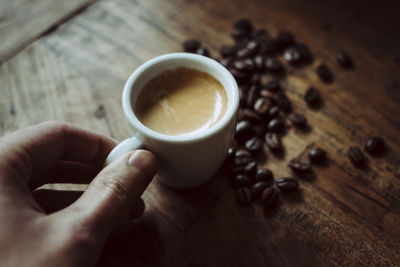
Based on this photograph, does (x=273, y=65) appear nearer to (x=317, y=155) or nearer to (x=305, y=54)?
(x=305, y=54)

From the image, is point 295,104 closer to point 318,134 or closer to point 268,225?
point 318,134

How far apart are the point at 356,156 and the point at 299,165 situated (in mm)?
203

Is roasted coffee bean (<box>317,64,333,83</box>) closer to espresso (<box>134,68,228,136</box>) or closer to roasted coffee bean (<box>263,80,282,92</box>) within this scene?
roasted coffee bean (<box>263,80,282,92</box>)

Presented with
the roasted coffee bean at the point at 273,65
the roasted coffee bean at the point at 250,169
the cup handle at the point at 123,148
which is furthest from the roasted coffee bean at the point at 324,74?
the cup handle at the point at 123,148

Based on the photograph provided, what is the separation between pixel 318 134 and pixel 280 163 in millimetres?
191

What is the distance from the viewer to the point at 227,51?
4.40 feet

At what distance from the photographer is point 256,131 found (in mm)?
1163

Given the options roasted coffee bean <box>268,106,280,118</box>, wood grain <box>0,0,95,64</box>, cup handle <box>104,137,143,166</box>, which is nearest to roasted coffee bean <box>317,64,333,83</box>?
roasted coffee bean <box>268,106,280,118</box>

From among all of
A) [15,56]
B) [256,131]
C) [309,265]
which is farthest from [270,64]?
[15,56]

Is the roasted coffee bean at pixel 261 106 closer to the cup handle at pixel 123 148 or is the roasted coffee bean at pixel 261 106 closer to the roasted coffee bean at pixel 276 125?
the roasted coffee bean at pixel 276 125

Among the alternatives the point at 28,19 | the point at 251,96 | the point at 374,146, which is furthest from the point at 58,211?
the point at 28,19

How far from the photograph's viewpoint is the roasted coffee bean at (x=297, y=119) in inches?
46.3

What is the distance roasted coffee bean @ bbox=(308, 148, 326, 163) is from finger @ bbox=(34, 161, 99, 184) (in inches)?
28.5

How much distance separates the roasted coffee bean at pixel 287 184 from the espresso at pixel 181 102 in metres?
0.33
